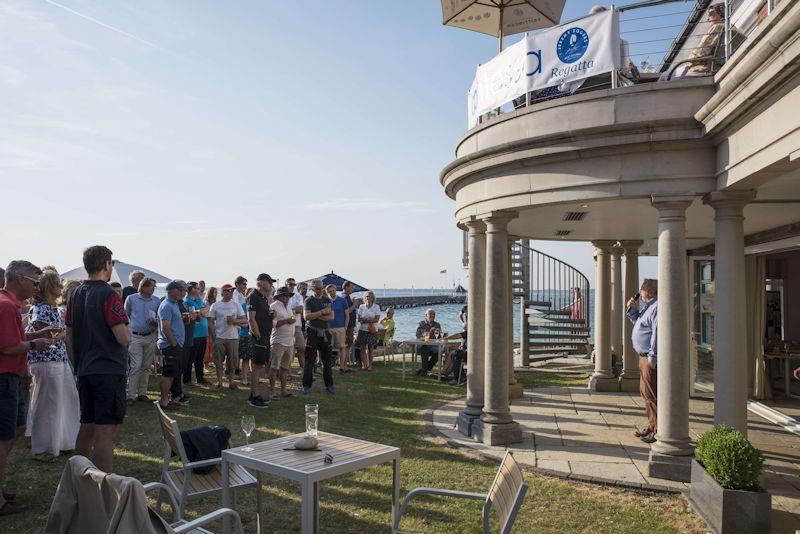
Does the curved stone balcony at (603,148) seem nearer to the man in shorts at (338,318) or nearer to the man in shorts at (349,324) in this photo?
the man in shorts at (338,318)

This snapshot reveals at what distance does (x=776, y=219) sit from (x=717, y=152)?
3.50 meters

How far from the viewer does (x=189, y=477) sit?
14.2 feet

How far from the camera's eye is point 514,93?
705cm

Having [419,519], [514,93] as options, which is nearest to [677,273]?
[514,93]

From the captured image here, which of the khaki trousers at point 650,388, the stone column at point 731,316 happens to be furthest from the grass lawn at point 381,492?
the khaki trousers at point 650,388

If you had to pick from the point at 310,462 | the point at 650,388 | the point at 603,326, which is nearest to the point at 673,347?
the point at 650,388

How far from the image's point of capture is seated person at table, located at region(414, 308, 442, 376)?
1369cm

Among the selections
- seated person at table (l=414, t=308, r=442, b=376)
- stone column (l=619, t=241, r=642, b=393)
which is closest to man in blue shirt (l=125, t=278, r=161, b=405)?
seated person at table (l=414, t=308, r=442, b=376)

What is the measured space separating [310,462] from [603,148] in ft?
14.6

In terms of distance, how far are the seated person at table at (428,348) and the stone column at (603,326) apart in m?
3.73

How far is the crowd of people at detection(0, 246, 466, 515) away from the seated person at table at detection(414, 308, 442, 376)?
3 centimetres

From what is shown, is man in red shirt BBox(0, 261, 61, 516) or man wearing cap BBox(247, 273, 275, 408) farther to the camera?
man wearing cap BBox(247, 273, 275, 408)

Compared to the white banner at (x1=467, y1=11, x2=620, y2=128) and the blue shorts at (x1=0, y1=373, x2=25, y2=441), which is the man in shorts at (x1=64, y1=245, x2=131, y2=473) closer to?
the blue shorts at (x1=0, y1=373, x2=25, y2=441)

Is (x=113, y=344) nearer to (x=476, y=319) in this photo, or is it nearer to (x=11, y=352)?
(x=11, y=352)
